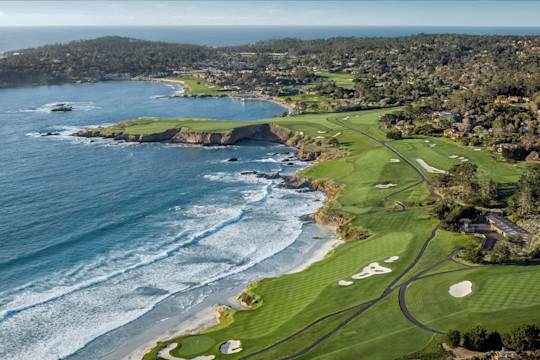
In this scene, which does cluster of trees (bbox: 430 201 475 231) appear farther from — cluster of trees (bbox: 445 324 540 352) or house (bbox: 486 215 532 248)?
cluster of trees (bbox: 445 324 540 352)

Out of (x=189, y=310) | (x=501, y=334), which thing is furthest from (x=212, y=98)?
(x=501, y=334)

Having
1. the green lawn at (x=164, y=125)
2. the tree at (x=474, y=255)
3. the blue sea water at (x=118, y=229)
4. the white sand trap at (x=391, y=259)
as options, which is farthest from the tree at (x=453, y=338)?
the green lawn at (x=164, y=125)

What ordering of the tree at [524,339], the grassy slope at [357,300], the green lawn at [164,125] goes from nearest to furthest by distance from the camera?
the tree at [524,339]
the grassy slope at [357,300]
the green lawn at [164,125]

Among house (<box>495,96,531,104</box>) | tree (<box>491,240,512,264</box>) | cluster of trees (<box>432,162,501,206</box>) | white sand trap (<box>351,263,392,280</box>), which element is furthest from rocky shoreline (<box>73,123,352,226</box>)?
house (<box>495,96,531,104</box>)

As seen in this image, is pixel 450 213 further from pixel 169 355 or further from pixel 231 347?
pixel 169 355

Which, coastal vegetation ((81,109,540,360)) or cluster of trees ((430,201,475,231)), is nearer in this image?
coastal vegetation ((81,109,540,360))

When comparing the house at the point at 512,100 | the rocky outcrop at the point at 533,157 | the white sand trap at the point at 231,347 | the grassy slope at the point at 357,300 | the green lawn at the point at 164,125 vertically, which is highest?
the house at the point at 512,100

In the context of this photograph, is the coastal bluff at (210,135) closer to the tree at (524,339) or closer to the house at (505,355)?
the tree at (524,339)
